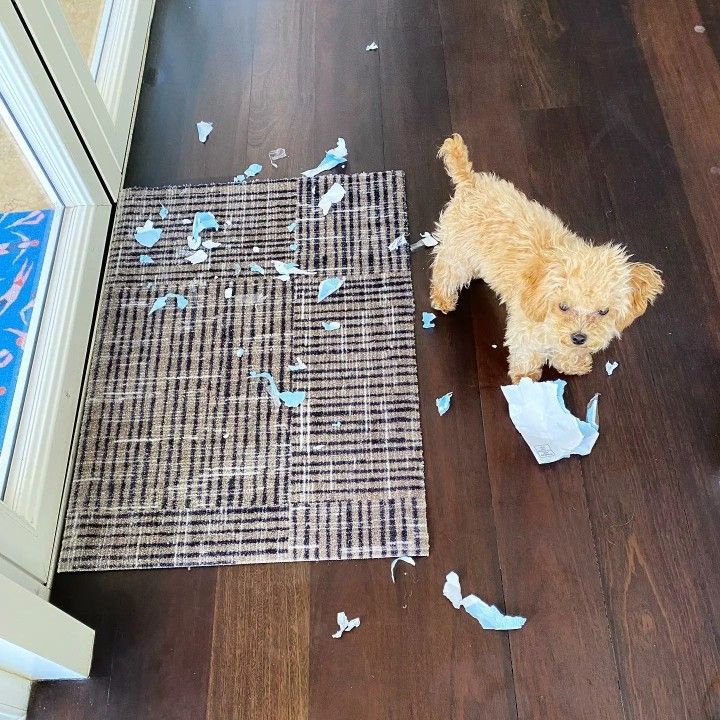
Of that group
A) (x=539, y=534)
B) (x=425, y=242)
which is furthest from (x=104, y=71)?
(x=539, y=534)

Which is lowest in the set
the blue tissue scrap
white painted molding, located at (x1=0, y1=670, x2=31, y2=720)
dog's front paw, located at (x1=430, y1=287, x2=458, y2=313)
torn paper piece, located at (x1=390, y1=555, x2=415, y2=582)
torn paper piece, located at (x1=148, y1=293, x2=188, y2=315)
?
white painted molding, located at (x1=0, y1=670, x2=31, y2=720)

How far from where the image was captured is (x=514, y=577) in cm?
130

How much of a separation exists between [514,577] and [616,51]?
61.2 inches

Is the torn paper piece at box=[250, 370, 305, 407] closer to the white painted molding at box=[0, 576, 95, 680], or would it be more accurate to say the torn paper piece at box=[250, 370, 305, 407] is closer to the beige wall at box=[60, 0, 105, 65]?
the white painted molding at box=[0, 576, 95, 680]

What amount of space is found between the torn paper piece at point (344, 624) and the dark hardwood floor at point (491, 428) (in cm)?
1

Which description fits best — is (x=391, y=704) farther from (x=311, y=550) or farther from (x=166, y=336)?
(x=166, y=336)

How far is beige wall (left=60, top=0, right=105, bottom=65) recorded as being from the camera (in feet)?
5.39

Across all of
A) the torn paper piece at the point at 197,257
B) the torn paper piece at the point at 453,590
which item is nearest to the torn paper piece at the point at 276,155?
the torn paper piece at the point at 197,257

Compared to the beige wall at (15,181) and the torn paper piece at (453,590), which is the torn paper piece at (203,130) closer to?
the beige wall at (15,181)

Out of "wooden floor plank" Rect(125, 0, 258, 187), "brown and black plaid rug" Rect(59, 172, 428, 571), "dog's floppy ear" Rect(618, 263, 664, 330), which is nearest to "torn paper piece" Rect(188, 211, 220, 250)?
"brown and black plaid rug" Rect(59, 172, 428, 571)

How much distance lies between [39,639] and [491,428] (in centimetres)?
93

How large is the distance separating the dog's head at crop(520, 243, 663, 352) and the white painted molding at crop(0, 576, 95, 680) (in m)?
0.96

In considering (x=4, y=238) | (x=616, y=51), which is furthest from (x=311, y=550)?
(x=616, y=51)

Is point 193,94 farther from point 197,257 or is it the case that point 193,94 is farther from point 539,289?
point 539,289
